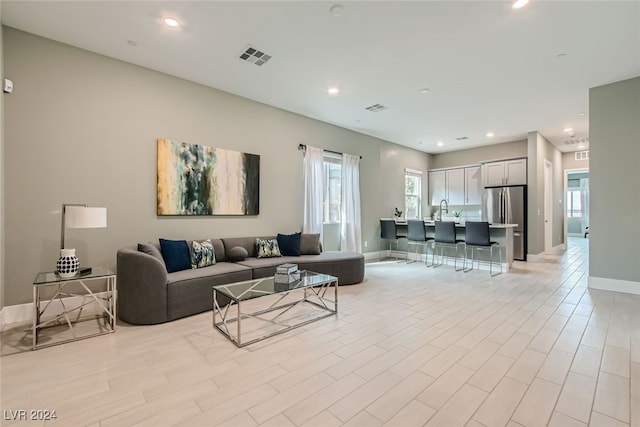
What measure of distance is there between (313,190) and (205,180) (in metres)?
2.08

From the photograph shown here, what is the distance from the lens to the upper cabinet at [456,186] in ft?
26.2

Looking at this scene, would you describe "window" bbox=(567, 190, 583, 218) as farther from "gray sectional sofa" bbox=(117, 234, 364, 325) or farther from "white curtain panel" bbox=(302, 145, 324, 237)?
"gray sectional sofa" bbox=(117, 234, 364, 325)

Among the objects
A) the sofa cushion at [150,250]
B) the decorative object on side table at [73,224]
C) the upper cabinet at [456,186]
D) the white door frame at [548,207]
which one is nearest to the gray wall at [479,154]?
Answer: the upper cabinet at [456,186]

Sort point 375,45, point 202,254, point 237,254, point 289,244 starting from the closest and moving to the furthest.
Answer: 1. point 375,45
2. point 202,254
3. point 237,254
4. point 289,244

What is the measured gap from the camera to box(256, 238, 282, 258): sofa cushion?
451cm

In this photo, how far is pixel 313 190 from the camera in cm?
562

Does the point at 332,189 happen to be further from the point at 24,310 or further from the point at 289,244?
the point at 24,310

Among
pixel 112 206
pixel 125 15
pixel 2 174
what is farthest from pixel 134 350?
pixel 125 15

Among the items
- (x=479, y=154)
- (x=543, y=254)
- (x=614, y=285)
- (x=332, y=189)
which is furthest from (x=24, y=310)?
(x=543, y=254)

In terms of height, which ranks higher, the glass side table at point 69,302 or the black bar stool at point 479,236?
the black bar stool at point 479,236

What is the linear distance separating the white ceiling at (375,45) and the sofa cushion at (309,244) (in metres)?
2.33

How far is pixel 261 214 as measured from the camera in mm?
4957

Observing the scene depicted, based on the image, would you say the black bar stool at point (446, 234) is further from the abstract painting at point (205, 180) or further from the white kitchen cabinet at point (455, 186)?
the abstract painting at point (205, 180)

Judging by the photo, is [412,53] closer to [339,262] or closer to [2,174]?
[339,262]
